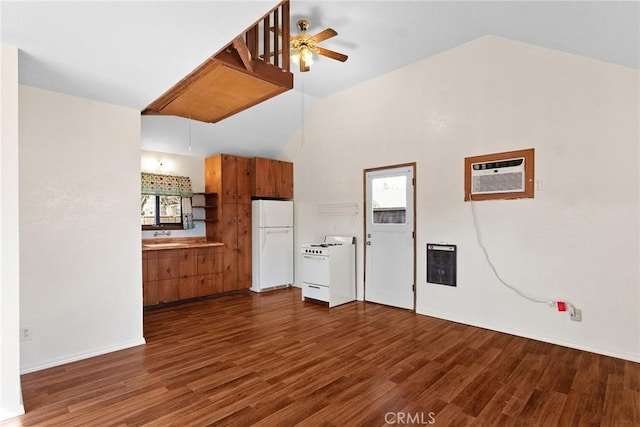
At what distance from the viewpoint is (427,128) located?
4.45m

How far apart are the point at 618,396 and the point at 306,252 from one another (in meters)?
3.79

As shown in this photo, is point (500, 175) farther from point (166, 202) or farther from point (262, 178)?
point (166, 202)

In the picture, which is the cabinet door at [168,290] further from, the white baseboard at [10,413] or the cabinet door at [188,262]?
the white baseboard at [10,413]

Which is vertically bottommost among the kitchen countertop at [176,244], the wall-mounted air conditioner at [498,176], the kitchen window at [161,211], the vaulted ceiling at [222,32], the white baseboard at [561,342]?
the white baseboard at [561,342]

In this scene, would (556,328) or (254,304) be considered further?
(254,304)

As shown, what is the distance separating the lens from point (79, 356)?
310cm

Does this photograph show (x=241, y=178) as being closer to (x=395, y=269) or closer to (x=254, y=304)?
(x=254, y=304)

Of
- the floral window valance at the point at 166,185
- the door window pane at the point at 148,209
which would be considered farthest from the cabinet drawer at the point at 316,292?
Result: the door window pane at the point at 148,209

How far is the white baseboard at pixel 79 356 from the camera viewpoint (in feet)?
9.37

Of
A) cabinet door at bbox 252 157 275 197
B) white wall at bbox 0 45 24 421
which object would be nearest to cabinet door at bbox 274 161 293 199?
cabinet door at bbox 252 157 275 197

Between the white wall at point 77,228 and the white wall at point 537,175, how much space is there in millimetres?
3368

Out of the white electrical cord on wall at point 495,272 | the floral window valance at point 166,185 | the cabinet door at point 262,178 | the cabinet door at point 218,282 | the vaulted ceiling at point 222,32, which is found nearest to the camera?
the vaulted ceiling at point 222,32

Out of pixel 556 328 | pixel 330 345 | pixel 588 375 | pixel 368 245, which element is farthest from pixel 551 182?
pixel 330 345

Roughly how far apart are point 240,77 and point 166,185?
10.2 feet
